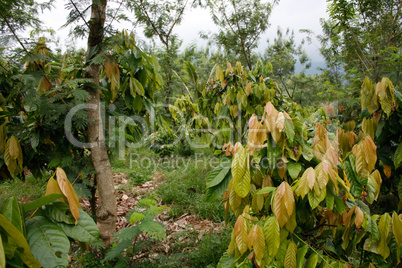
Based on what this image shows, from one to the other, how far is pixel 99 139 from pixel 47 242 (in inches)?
35.6

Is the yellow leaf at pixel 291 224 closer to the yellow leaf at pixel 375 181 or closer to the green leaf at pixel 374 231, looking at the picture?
the green leaf at pixel 374 231

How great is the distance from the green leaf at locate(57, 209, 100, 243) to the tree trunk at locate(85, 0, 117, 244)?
31.2 inches

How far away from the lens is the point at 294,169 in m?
0.89

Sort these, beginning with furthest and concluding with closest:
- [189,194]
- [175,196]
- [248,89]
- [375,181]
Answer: [189,194]
[175,196]
[248,89]
[375,181]

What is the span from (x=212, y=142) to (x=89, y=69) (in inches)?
89.0

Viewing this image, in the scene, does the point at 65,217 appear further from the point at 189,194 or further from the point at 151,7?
the point at 151,7

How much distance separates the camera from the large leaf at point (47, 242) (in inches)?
18.4

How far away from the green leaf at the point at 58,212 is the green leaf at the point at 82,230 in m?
0.02

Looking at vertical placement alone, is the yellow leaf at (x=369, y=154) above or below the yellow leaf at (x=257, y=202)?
above

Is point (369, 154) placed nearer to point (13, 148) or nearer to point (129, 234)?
point (129, 234)

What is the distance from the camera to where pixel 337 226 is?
102 cm

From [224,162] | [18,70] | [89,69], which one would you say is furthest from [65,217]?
[18,70]

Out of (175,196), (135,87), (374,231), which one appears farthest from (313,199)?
(175,196)

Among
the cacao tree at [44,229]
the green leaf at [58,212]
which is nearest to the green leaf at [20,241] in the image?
the cacao tree at [44,229]
